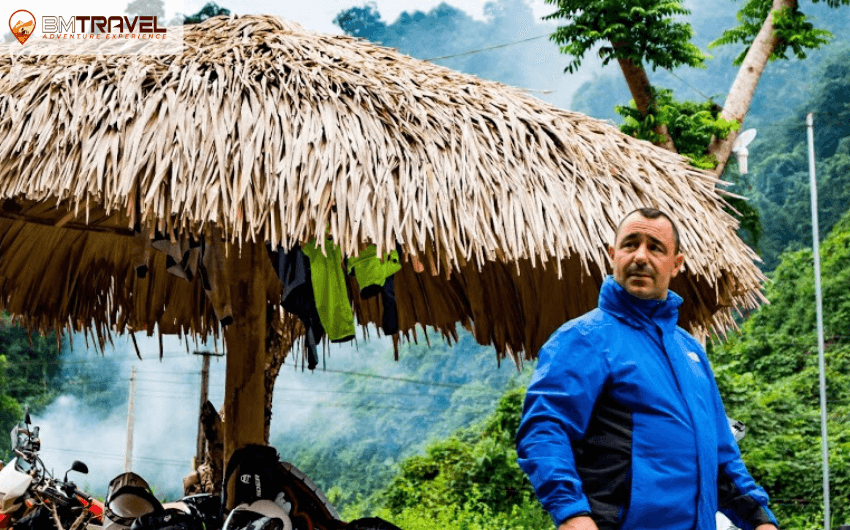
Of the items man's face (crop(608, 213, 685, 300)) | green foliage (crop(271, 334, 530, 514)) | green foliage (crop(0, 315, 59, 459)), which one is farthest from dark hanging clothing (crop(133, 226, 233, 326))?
green foliage (crop(271, 334, 530, 514))

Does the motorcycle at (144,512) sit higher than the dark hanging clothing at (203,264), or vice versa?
the dark hanging clothing at (203,264)

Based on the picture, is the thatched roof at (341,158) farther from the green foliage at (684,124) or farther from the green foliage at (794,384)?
the green foliage at (794,384)

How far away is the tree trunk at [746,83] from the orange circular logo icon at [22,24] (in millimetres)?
6257

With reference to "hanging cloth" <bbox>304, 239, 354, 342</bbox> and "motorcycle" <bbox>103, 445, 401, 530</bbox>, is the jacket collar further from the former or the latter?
"motorcycle" <bbox>103, 445, 401, 530</bbox>

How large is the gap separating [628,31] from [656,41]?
1.13 feet

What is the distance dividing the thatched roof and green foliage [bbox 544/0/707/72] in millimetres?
5272

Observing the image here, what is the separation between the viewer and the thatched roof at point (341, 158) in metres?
3.28

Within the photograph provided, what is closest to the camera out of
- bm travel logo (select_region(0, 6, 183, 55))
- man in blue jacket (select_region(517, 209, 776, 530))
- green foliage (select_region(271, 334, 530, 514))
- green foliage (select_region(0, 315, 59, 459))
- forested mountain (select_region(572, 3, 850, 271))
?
man in blue jacket (select_region(517, 209, 776, 530))

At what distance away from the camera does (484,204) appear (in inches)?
135

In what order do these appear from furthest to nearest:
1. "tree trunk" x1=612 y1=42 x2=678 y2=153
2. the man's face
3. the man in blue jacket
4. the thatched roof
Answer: "tree trunk" x1=612 y1=42 x2=678 y2=153 → the thatched roof → the man's face → the man in blue jacket

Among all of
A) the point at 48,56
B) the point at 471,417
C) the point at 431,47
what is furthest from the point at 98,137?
the point at 431,47

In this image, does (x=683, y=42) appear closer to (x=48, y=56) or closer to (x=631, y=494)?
(x=48, y=56)

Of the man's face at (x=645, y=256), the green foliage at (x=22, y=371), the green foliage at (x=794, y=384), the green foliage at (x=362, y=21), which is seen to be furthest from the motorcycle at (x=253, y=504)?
the green foliage at (x=362, y=21)

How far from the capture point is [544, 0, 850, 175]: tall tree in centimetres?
918
